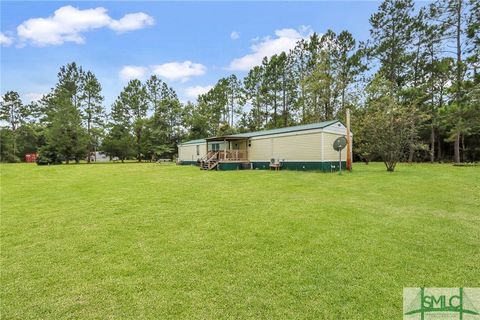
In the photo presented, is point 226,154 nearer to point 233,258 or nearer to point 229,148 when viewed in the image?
point 229,148

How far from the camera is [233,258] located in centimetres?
318

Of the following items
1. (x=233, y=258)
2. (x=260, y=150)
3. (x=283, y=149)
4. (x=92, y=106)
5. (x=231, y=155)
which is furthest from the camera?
(x=92, y=106)

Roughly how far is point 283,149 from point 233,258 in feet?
47.2

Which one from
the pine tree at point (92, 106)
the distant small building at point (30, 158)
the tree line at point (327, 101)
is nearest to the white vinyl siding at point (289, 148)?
the tree line at point (327, 101)

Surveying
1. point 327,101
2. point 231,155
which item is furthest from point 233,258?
point 327,101

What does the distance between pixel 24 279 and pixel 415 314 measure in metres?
3.78

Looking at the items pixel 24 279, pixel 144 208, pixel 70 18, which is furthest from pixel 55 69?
pixel 24 279

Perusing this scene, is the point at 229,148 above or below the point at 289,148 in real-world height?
above

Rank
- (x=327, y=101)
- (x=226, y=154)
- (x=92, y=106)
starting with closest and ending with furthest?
(x=226, y=154) < (x=327, y=101) < (x=92, y=106)

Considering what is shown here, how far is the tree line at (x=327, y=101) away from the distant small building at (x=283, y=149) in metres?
2.86

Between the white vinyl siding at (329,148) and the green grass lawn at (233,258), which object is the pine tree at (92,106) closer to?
the white vinyl siding at (329,148)

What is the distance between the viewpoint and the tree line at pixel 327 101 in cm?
1650

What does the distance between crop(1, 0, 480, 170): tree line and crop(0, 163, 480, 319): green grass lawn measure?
1148 cm

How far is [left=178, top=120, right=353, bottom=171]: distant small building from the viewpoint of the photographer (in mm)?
15008
